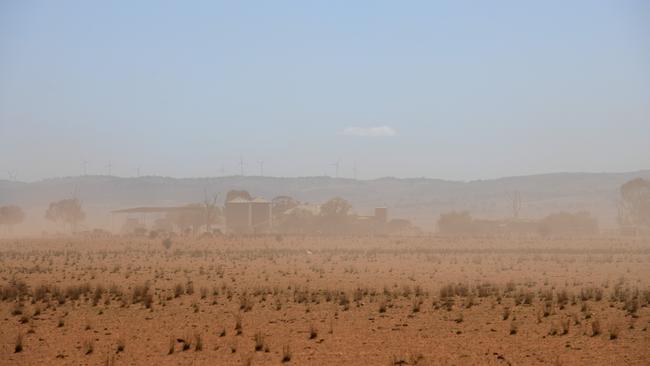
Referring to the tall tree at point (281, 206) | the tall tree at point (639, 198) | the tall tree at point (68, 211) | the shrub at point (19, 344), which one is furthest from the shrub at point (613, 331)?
the tall tree at point (68, 211)

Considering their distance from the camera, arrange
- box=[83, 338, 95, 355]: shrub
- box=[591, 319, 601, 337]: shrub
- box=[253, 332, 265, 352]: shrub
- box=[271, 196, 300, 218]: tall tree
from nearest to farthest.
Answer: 1. box=[83, 338, 95, 355]: shrub
2. box=[253, 332, 265, 352]: shrub
3. box=[591, 319, 601, 337]: shrub
4. box=[271, 196, 300, 218]: tall tree

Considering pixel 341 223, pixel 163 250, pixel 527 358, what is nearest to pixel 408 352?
pixel 527 358

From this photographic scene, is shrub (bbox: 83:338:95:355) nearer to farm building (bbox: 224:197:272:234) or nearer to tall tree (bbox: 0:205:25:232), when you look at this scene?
farm building (bbox: 224:197:272:234)

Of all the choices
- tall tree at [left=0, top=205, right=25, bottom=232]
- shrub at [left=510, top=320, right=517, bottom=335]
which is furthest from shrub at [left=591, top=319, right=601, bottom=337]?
tall tree at [left=0, top=205, right=25, bottom=232]

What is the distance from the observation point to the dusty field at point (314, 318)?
20.0 meters

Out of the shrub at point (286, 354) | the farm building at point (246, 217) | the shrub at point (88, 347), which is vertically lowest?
the shrub at point (286, 354)

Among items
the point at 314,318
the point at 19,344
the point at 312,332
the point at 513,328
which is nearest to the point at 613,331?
the point at 513,328

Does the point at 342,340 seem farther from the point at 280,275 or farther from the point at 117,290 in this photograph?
the point at 280,275

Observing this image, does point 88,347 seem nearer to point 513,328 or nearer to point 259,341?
point 259,341

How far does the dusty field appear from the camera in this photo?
19973mm

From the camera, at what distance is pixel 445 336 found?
22000 millimetres

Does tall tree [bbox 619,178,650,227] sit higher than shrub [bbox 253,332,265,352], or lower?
higher

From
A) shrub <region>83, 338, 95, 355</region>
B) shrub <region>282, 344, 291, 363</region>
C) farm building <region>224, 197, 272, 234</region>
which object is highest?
farm building <region>224, 197, 272, 234</region>

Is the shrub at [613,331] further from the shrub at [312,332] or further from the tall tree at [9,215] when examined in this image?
the tall tree at [9,215]
